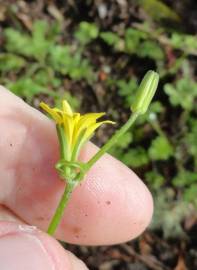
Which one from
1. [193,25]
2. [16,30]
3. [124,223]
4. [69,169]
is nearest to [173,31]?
[193,25]

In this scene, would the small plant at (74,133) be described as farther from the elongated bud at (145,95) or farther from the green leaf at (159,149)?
the green leaf at (159,149)

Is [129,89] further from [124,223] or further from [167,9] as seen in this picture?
[124,223]

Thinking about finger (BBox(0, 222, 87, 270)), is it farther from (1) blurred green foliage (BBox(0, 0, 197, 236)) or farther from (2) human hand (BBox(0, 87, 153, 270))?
(1) blurred green foliage (BBox(0, 0, 197, 236))

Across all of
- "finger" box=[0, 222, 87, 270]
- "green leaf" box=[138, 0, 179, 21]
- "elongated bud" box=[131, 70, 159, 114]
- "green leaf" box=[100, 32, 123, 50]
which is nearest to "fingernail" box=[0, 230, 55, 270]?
"finger" box=[0, 222, 87, 270]

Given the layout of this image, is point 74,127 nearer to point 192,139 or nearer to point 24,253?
point 24,253

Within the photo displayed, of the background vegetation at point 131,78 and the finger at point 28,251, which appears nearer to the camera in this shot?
the finger at point 28,251

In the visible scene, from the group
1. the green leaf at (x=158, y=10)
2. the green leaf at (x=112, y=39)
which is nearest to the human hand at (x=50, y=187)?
the green leaf at (x=112, y=39)
